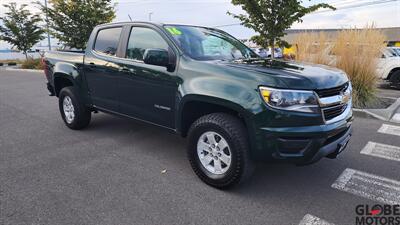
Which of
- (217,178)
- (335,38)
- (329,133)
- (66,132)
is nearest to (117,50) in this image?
(66,132)

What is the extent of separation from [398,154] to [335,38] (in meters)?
3.96

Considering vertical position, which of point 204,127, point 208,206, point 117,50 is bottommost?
point 208,206

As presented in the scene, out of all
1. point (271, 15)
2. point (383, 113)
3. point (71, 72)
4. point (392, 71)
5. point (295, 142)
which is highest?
point (271, 15)

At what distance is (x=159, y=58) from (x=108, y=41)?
1.55 metres

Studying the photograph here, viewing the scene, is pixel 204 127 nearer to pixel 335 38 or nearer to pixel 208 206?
pixel 208 206

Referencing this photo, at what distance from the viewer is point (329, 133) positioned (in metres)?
2.90

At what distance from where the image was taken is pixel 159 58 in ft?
11.4

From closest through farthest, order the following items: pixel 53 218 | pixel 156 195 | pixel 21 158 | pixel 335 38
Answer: pixel 53 218 → pixel 156 195 → pixel 21 158 → pixel 335 38

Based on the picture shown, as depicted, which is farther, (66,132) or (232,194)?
(66,132)

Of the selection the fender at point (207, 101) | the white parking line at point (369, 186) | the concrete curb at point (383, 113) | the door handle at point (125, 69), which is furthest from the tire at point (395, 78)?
the door handle at point (125, 69)

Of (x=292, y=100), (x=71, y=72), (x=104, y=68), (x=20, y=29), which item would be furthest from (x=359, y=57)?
(x=20, y=29)

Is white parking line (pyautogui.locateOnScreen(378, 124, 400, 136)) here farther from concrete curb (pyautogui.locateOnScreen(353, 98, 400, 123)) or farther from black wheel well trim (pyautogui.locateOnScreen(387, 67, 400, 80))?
black wheel well trim (pyautogui.locateOnScreen(387, 67, 400, 80))

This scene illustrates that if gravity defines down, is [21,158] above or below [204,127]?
below

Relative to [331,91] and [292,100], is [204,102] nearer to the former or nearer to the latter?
[292,100]
